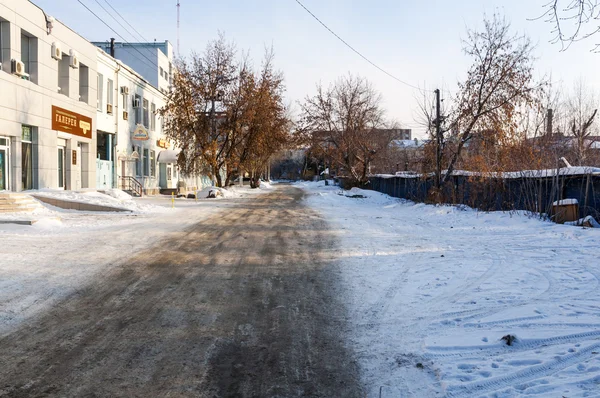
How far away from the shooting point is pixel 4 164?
60.0ft

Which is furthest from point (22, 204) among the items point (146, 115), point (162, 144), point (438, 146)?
point (162, 144)

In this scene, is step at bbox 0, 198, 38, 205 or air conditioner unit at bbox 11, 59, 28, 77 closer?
step at bbox 0, 198, 38, 205

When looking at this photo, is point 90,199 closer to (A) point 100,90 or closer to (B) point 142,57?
(A) point 100,90

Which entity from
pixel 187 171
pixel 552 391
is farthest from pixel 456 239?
pixel 187 171

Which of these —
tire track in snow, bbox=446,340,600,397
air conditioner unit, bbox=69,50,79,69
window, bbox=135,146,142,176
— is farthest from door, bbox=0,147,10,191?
tire track in snow, bbox=446,340,600,397

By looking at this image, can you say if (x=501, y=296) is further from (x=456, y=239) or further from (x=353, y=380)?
(x=456, y=239)

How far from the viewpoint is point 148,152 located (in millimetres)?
37094

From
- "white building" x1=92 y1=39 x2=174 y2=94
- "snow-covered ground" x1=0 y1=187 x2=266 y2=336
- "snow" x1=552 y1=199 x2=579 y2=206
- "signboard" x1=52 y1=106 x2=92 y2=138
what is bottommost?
"snow-covered ground" x1=0 y1=187 x2=266 y2=336

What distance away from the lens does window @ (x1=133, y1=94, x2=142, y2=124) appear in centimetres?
3359

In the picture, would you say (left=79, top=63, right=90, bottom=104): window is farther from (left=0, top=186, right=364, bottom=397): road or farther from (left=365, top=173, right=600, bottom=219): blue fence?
(left=0, top=186, right=364, bottom=397): road

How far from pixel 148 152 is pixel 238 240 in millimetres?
26938

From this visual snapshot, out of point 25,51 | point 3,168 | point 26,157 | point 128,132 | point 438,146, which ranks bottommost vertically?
point 3,168

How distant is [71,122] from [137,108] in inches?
470

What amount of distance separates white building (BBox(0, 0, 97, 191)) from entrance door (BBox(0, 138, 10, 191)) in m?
0.04
